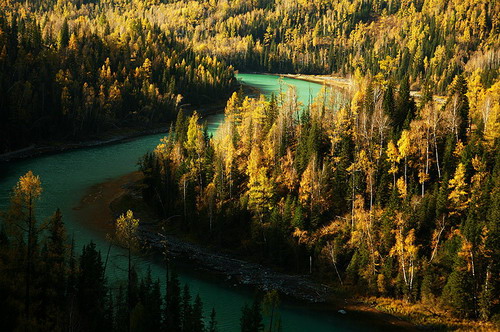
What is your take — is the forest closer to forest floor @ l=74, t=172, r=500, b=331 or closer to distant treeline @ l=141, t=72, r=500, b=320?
distant treeline @ l=141, t=72, r=500, b=320

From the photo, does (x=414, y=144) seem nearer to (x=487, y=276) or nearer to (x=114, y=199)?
(x=487, y=276)

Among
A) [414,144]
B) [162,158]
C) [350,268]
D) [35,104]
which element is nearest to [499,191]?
[414,144]

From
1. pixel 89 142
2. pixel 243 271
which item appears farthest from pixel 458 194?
pixel 89 142

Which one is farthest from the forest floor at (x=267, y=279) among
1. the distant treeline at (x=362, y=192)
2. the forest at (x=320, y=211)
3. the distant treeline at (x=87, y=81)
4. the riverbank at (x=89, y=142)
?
the distant treeline at (x=87, y=81)

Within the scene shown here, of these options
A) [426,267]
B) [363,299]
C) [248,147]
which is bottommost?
[363,299]

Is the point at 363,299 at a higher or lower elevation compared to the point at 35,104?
lower

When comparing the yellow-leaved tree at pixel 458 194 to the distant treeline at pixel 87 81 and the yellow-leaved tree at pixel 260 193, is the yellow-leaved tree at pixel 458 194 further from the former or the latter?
the distant treeline at pixel 87 81

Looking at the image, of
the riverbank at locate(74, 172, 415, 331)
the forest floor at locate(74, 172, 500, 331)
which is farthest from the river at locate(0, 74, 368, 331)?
the forest floor at locate(74, 172, 500, 331)
